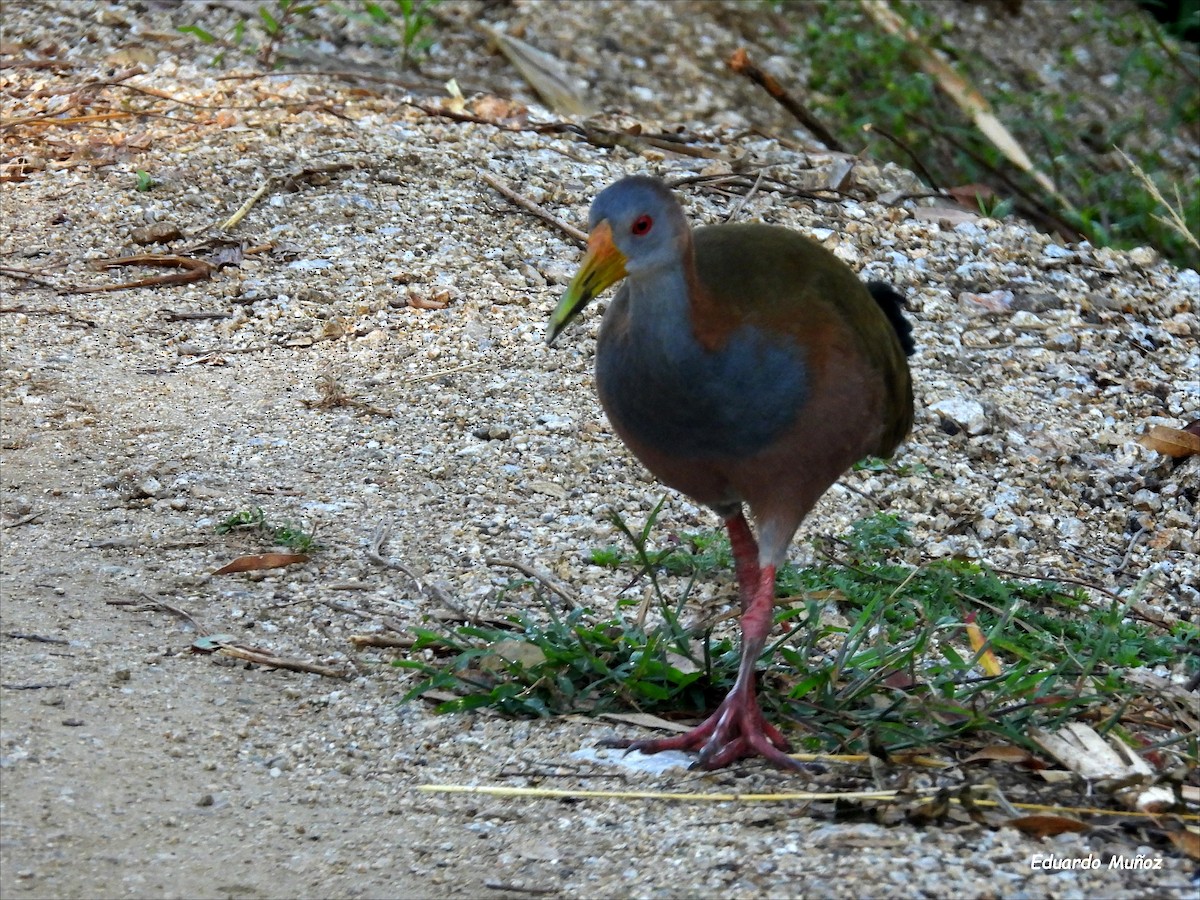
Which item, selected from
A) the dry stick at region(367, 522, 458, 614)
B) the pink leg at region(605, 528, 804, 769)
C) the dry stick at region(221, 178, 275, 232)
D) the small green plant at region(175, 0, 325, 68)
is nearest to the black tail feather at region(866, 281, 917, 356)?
the pink leg at region(605, 528, 804, 769)

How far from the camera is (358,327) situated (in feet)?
19.1

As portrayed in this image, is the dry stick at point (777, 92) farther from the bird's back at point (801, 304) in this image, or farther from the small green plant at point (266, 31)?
the bird's back at point (801, 304)

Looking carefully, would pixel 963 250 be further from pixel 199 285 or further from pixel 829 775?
pixel 829 775

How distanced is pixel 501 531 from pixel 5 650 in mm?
1595

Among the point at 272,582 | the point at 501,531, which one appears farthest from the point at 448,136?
the point at 272,582

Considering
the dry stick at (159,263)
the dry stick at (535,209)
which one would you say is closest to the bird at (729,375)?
the dry stick at (535,209)

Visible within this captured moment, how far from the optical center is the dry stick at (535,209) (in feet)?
20.7

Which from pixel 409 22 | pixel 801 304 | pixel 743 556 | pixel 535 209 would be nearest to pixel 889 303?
pixel 801 304

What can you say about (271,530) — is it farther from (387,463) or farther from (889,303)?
(889,303)

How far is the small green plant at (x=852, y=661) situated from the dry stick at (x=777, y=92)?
3.60 metres

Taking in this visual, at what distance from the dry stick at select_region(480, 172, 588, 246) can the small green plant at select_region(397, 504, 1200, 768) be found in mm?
2150

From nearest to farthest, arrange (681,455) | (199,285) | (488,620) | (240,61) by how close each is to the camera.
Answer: (681,455)
(488,620)
(199,285)
(240,61)

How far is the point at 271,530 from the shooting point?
4445 mm

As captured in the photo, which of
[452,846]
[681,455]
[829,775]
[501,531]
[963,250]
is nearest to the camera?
[452,846]
